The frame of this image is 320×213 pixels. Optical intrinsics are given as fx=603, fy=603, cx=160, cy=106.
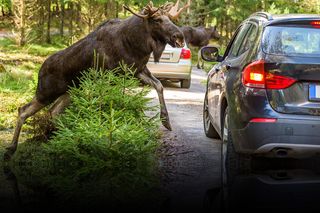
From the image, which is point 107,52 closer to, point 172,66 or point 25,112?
point 25,112

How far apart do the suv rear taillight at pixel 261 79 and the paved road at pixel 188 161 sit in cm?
114

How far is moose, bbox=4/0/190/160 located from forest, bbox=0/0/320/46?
64.6 ft

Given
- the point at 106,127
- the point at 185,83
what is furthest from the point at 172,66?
the point at 106,127

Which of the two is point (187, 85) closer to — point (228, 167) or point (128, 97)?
point (128, 97)

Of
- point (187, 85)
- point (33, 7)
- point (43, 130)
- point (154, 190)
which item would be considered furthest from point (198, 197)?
point (33, 7)

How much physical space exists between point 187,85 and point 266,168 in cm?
1201

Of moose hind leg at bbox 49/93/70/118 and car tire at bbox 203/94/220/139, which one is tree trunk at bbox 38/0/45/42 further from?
car tire at bbox 203/94/220/139

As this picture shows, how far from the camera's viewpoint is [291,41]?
6477mm

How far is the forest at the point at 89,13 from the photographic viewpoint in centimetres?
3094

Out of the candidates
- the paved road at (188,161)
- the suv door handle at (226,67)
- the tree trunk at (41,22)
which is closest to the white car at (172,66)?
the paved road at (188,161)

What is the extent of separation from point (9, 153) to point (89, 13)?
24556 millimetres

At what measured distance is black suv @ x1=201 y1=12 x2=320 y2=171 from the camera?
605 cm

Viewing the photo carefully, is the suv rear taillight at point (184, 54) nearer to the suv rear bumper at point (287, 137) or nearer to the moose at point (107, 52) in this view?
the moose at point (107, 52)

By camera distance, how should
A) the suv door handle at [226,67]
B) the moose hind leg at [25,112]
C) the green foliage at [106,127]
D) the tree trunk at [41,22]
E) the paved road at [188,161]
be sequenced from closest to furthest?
1. the paved road at [188,161]
2. the green foliage at [106,127]
3. the suv door handle at [226,67]
4. the moose hind leg at [25,112]
5. the tree trunk at [41,22]
